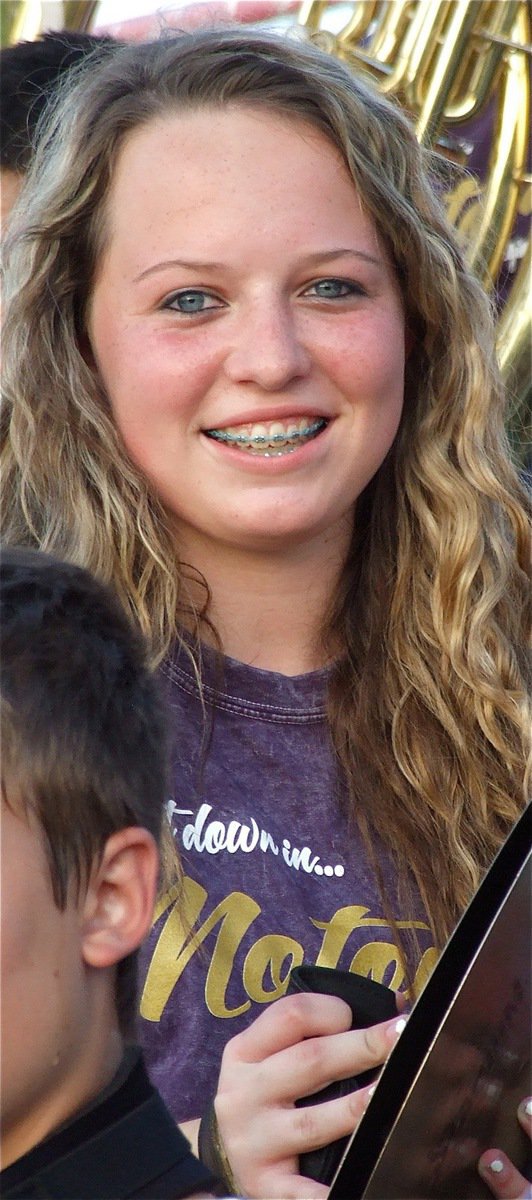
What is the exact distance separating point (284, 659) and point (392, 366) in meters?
0.28

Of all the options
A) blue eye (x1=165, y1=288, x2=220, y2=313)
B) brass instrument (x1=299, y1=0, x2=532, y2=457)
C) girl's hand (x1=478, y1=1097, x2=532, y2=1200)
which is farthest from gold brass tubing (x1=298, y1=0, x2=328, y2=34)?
girl's hand (x1=478, y1=1097, x2=532, y2=1200)

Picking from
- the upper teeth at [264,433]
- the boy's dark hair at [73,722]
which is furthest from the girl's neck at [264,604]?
the boy's dark hair at [73,722]

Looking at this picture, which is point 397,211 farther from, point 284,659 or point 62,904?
point 62,904

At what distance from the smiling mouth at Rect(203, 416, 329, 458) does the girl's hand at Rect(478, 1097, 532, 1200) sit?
2.06 ft

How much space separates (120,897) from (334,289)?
626 millimetres

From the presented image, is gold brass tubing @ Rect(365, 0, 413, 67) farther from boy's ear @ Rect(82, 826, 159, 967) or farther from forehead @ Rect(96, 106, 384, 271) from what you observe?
boy's ear @ Rect(82, 826, 159, 967)

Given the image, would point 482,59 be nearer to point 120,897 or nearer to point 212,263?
point 212,263

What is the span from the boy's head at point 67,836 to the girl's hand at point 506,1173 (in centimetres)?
21

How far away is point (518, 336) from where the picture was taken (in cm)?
244

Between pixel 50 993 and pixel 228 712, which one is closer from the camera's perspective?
pixel 50 993

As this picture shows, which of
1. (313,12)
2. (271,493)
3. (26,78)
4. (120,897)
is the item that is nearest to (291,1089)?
(120,897)

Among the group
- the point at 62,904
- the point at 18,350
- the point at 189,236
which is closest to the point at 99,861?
the point at 62,904

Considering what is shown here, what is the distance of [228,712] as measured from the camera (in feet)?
4.22

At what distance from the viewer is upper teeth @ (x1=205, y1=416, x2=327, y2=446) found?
1.27 metres
